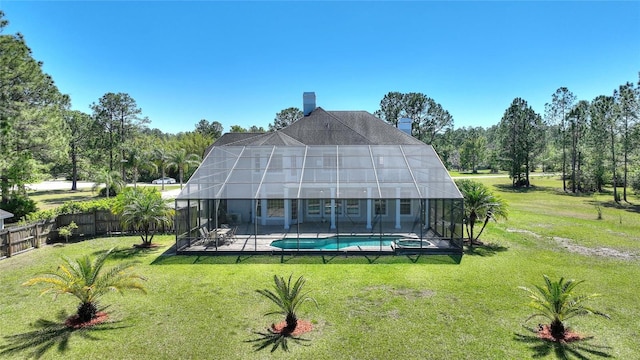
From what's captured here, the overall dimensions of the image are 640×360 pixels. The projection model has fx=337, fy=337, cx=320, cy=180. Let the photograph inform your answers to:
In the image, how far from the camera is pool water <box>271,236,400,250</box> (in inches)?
611

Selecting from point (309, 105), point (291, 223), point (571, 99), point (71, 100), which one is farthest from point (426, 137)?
point (71, 100)

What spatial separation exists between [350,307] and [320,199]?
6.46 m

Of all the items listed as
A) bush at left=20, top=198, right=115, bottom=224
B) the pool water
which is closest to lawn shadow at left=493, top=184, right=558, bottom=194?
the pool water

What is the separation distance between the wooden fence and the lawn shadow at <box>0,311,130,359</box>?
8024 mm

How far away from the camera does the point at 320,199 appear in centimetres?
1541

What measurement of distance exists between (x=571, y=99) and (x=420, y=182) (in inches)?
1486

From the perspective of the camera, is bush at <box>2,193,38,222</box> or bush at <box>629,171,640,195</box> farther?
bush at <box>629,171,640,195</box>

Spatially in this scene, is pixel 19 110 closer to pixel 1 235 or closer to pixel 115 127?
pixel 1 235

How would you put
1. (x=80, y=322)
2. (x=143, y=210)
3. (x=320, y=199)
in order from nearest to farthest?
(x=80, y=322) → (x=143, y=210) → (x=320, y=199)

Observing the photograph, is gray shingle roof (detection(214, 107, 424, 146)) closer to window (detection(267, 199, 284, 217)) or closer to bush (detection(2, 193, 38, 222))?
window (detection(267, 199, 284, 217))

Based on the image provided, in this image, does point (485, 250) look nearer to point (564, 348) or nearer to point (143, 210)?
point (564, 348)

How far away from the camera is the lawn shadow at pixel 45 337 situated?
24.3ft

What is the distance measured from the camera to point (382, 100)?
57.1m

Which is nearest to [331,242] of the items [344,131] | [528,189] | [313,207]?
[313,207]
